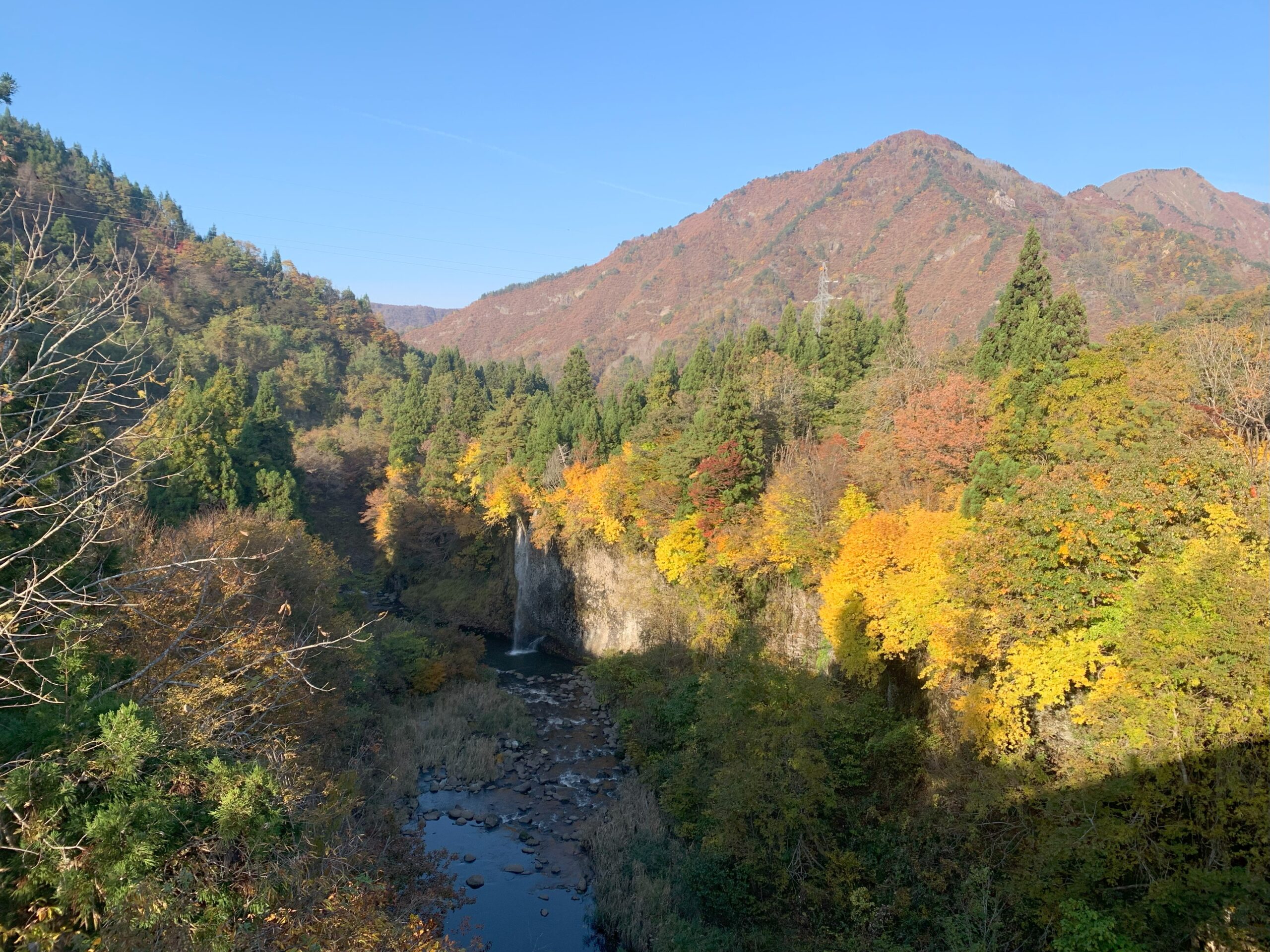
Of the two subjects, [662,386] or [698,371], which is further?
[698,371]

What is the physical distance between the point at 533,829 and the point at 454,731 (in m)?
6.53

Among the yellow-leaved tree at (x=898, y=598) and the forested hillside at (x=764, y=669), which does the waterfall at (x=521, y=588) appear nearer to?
the forested hillside at (x=764, y=669)

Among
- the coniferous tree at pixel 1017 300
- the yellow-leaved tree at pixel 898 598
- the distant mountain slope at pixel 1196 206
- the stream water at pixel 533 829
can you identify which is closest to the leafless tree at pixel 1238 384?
A: the yellow-leaved tree at pixel 898 598

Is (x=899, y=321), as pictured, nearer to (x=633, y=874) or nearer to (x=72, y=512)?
(x=633, y=874)

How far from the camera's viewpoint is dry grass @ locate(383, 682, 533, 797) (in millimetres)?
23609

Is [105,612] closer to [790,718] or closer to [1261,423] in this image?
[790,718]

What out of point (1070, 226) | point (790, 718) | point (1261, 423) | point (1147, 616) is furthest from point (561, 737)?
point (1070, 226)

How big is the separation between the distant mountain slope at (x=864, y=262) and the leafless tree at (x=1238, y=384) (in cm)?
2919

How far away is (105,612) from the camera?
10.4 metres

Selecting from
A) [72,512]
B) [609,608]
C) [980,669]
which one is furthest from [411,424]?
[72,512]

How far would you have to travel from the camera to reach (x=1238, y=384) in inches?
664

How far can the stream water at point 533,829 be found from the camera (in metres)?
16.4

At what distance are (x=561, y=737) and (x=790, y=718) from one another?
1311 cm

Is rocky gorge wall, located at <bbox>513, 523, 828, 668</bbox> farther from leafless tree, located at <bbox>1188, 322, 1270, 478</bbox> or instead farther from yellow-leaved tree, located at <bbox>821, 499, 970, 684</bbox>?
leafless tree, located at <bbox>1188, 322, 1270, 478</bbox>
